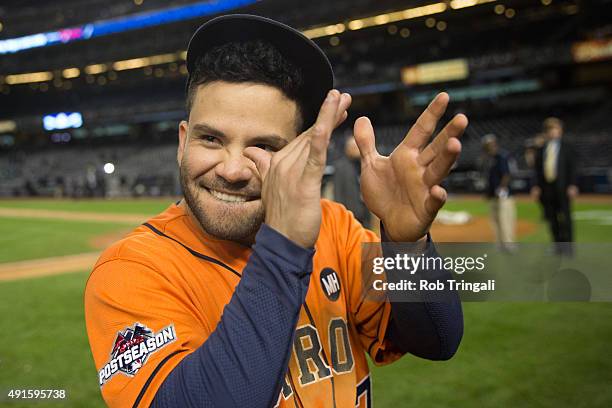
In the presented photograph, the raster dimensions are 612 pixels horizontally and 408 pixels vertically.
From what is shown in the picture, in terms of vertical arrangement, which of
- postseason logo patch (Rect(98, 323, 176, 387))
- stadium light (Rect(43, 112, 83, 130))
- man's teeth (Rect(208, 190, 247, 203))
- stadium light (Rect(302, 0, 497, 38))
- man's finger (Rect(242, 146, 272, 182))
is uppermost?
stadium light (Rect(302, 0, 497, 38))

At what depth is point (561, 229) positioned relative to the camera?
550 cm

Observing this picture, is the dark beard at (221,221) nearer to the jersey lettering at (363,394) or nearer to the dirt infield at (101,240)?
the jersey lettering at (363,394)

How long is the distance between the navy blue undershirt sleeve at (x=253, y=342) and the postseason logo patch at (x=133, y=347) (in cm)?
9

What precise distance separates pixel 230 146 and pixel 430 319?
643mm

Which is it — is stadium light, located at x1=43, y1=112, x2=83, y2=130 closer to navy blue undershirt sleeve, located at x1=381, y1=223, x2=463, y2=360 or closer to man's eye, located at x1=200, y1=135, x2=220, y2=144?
man's eye, located at x1=200, y1=135, x2=220, y2=144

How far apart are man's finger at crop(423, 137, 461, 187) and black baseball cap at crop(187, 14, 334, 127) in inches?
13.1

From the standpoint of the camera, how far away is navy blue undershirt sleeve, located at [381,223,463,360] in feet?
3.47

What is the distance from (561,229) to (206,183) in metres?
5.60

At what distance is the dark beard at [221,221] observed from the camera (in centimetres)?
103

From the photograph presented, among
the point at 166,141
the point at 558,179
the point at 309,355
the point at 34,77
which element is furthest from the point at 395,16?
the point at 166,141

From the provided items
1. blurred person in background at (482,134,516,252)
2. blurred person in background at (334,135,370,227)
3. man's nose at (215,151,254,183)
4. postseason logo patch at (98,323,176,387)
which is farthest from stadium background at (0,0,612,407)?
blurred person in background at (482,134,516,252)

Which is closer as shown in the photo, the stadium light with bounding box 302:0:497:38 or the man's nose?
the man's nose

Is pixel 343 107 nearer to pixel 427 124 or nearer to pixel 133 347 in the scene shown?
pixel 427 124

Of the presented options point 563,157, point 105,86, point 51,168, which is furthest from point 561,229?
point 51,168
